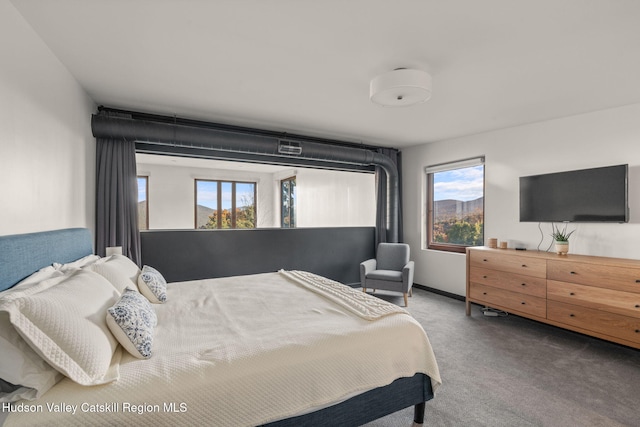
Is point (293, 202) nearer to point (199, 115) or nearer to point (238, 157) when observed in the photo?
point (238, 157)

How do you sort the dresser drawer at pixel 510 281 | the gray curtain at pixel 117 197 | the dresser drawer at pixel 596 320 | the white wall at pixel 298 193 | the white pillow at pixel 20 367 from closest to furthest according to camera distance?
the white pillow at pixel 20 367 < the dresser drawer at pixel 596 320 < the dresser drawer at pixel 510 281 < the gray curtain at pixel 117 197 < the white wall at pixel 298 193

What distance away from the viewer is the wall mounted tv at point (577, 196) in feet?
10.3

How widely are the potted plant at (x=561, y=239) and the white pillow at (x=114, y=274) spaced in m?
4.08

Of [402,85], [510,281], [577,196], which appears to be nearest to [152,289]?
[402,85]

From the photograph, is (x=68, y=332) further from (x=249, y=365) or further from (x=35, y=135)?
(x=35, y=135)

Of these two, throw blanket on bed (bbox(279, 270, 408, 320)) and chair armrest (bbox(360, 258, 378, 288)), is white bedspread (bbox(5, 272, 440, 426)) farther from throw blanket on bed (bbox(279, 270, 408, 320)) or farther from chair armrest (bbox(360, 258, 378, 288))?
chair armrest (bbox(360, 258, 378, 288))

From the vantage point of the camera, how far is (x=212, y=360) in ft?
4.55

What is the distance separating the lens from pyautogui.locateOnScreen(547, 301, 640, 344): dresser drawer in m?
2.63

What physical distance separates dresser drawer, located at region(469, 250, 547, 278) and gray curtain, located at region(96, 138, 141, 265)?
412 cm

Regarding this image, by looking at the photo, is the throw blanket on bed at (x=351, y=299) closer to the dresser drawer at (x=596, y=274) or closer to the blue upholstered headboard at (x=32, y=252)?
the blue upholstered headboard at (x=32, y=252)

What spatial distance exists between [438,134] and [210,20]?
11.9 ft

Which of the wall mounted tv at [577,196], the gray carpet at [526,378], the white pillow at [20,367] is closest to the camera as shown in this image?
the white pillow at [20,367]

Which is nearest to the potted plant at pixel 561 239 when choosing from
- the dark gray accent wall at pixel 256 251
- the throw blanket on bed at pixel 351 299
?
the throw blanket on bed at pixel 351 299

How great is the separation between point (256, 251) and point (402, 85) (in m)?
3.06
